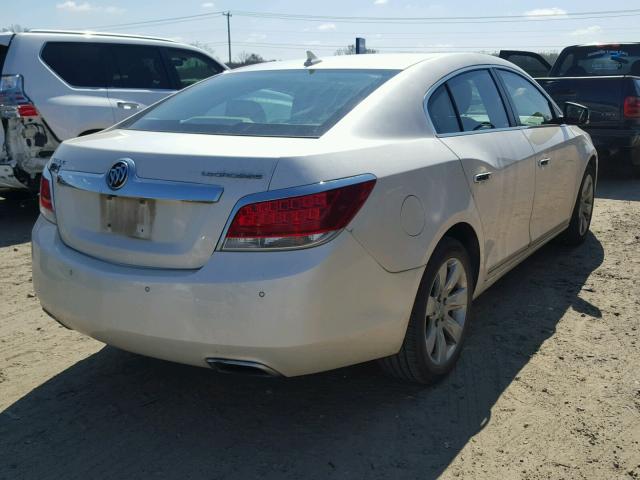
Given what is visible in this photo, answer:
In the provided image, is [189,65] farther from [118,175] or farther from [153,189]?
[153,189]

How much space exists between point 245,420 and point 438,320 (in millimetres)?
1047

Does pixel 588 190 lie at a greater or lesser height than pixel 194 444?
greater

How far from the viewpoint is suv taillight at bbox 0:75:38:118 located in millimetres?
6359

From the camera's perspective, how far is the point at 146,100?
7570 mm

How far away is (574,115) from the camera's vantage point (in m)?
5.24

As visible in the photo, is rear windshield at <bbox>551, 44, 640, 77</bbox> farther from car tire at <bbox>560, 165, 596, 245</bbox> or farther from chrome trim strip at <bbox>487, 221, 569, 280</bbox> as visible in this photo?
chrome trim strip at <bbox>487, 221, 569, 280</bbox>

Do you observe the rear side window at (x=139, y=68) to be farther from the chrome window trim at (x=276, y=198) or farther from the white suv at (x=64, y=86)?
the chrome window trim at (x=276, y=198)

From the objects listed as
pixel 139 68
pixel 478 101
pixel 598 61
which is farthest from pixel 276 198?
pixel 598 61

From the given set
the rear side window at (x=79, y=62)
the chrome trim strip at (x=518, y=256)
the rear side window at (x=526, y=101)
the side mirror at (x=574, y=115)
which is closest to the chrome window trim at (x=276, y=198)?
the chrome trim strip at (x=518, y=256)

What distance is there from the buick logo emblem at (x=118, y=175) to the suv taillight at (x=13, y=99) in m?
4.23

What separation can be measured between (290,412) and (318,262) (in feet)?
3.15

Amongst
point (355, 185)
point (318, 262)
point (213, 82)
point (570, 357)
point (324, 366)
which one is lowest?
point (570, 357)

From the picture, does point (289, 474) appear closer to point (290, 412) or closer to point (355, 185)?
point (290, 412)

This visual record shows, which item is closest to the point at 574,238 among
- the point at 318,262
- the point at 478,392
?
the point at 478,392
